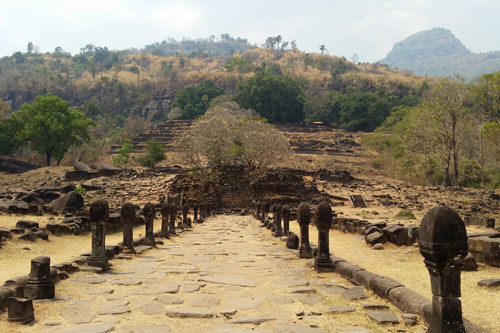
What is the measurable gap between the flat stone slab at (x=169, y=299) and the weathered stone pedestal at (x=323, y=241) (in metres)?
3.19

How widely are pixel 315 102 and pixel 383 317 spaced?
88151mm

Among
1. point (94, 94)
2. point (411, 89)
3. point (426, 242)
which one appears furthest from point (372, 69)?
point (426, 242)

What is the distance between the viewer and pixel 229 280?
767cm

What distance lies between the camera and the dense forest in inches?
1414

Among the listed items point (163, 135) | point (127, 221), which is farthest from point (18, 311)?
point (163, 135)

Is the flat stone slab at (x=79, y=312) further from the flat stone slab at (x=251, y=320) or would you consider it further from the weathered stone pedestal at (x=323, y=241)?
the weathered stone pedestal at (x=323, y=241)

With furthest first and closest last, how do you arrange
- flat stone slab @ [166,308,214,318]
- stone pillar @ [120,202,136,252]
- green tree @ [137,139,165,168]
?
green tree @ [137,139,165,168]
stone pillar @ [120,202,136,252]
flat stone slab @ [166,308,214,318]

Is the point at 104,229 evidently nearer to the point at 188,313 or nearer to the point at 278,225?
the point at 188,313

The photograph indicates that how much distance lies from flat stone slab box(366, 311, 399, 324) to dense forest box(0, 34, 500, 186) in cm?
2447

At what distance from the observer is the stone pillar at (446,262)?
4.29 meters

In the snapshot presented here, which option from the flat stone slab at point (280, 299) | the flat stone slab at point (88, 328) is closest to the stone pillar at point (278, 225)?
the flat stone slab at point (280, 299)

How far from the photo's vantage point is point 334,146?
70.4m

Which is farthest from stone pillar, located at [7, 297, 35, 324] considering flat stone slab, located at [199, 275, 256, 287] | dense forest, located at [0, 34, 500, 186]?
dense forest, located at [0, 34, 500, 186]

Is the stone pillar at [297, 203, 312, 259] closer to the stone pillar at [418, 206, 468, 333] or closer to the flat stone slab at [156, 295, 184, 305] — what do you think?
the flat stone slab at [156, 295, 184, 305]
